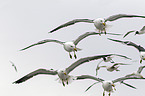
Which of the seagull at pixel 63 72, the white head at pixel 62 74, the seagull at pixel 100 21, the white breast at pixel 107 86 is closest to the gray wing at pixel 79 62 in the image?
the seagull at pixel 63 72

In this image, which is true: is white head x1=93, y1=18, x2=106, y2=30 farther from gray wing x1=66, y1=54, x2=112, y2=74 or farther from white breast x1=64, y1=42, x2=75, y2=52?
gray wing x1=66, y1=54, x2=112, y2=74

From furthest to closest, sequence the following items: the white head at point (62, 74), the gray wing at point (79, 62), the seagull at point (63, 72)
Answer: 1. the white head at point (62, 74)
2. the seagull at point (63, 72)
3. the gray wing at point (79, 62)

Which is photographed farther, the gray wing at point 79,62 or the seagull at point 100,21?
the seagull at point 100,21

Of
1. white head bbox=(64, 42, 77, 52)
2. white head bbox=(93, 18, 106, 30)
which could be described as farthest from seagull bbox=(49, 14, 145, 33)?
white head bbox=(64, 42, 77, 52)

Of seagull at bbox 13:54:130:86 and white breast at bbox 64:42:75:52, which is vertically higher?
white breast at bbox 64:42:75:52

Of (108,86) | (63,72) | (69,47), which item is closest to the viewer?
(63,72)

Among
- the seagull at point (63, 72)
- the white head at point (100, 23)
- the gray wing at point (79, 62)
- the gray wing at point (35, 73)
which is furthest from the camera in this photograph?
the gray wing at point (35, 73)

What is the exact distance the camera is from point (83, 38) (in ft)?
71.5

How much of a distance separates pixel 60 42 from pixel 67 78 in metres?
2.15

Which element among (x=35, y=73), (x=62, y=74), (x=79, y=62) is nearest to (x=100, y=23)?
(x=79, y=62)

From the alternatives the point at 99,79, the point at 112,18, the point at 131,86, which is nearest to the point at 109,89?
the point at 99,79

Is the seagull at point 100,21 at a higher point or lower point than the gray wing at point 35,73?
higher

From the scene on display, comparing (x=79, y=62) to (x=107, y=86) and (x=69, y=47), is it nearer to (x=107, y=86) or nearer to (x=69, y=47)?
(x=69, y=47)

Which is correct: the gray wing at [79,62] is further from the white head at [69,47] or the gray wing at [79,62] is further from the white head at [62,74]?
the white head at [69,47]
